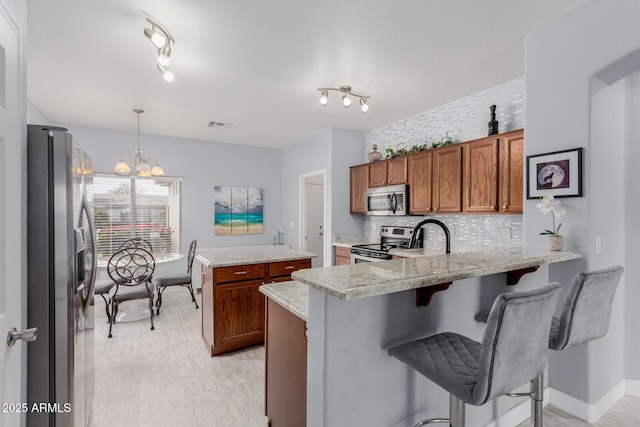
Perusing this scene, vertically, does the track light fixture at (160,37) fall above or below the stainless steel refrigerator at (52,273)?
above

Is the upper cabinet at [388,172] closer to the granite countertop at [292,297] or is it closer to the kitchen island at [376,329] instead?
the kitchen island at [376,329]

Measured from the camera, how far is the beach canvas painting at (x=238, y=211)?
5.76m

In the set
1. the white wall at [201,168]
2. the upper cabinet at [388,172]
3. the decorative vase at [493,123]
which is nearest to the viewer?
the decorative vase at [493,123]

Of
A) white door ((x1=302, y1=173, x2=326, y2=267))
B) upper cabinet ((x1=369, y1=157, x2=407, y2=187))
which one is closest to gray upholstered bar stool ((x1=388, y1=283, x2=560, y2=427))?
upper cabinet ((x1=369, y1=157, x2=407, y2=187))

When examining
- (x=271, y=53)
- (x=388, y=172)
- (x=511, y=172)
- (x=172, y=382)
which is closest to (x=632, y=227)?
(x=511, y=172)

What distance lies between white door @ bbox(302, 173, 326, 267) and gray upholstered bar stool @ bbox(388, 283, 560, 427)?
4.56 meters

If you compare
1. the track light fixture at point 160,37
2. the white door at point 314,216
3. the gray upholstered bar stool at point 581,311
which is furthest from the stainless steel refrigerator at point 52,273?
the white door at point 314,216

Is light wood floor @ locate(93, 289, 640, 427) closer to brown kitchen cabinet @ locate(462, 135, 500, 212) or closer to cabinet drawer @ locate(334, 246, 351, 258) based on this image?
brown kitchen cabinet @ locate(462, 135, 500, 212)

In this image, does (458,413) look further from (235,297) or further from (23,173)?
(235,297)

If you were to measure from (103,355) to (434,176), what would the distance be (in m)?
3.93

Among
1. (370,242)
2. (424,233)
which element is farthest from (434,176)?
(370,242)

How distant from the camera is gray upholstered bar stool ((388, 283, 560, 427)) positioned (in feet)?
3.54

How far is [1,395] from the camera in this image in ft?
3.05

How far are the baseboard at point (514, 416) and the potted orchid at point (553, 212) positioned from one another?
3.32 ft
